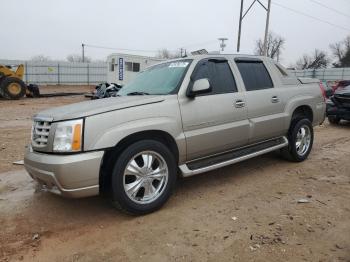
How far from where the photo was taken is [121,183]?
3701 mm

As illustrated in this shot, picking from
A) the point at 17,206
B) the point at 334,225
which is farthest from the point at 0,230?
the point at 334,225

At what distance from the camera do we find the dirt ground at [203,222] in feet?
10.5

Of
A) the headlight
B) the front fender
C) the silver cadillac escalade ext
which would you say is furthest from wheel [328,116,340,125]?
the headlight

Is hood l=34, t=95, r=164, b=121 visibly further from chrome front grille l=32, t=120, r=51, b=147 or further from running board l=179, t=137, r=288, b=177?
running board l=179, t=137, r=288, b=177

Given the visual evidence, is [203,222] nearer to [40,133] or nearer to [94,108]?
[94,108]

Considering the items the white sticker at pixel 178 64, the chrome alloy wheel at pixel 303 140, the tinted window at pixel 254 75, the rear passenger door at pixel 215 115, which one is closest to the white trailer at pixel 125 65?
the chrome alloy wheel at pixel 303 140

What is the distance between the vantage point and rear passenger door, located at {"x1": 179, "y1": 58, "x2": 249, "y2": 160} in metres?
4.31

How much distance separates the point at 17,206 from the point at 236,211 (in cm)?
262

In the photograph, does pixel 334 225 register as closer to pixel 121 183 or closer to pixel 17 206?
pixel 121 183

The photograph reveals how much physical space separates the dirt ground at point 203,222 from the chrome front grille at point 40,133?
868mm

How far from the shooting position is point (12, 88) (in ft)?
65.7

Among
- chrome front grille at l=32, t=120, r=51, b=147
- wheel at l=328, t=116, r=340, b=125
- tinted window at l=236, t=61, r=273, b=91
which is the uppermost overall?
tinted window at l=236, t=61, r=273, b=91

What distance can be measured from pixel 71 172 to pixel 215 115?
6.43 ft

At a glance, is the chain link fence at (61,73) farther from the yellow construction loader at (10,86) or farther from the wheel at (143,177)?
the wheel at (143,177)
